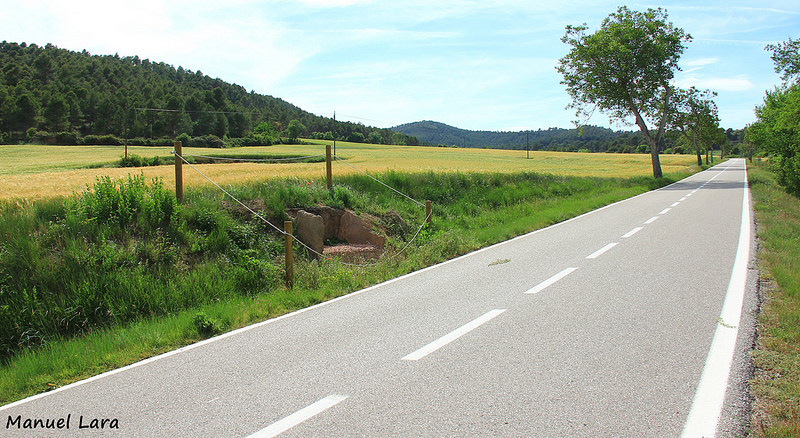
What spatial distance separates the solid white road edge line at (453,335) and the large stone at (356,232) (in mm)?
6064

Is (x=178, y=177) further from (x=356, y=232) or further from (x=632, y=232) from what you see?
(x=632, y=232)

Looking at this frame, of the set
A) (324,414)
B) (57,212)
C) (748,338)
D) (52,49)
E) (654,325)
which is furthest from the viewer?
(52,49)

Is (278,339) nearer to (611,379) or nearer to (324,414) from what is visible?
(324,414)

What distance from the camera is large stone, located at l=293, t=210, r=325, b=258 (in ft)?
34.3

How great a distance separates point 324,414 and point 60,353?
3787 mm

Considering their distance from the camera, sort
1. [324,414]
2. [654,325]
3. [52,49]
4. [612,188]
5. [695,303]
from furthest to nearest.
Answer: [52,49]
[612,188]
[695,303]
[654,325]
[324,414]

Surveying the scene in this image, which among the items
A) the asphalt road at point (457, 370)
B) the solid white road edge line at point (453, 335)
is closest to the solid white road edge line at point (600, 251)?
the asphalt road at point (457, 370)

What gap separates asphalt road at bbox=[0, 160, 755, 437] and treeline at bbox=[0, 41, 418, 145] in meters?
58.2

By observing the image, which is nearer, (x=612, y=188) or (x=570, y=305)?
(x=570, y=305)

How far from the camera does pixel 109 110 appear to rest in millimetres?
84000

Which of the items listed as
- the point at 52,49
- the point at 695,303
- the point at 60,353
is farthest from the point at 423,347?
the point at 52,49

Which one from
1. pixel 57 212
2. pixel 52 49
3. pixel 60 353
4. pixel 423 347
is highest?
pixel 52 49

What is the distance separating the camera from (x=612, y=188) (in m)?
27.4

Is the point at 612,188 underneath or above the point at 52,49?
underneath
